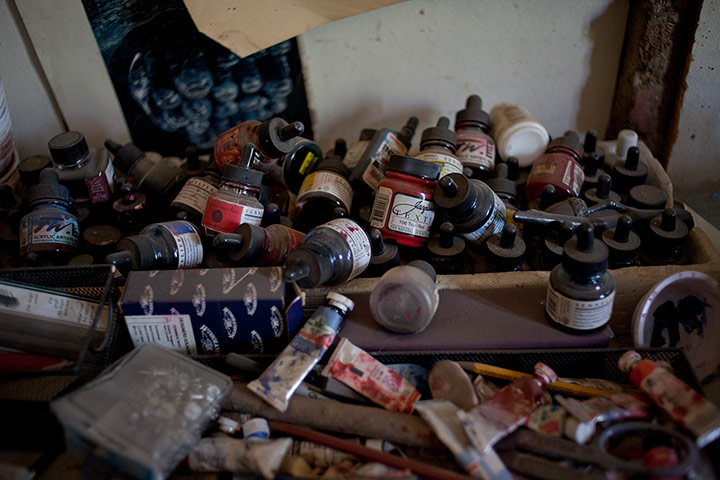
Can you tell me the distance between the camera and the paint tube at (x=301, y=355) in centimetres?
86

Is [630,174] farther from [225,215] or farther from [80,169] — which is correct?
[80,169]

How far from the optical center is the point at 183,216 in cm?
113

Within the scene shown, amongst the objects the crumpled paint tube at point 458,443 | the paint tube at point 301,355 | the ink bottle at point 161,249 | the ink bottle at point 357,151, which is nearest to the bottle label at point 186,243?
the ink bottle at point 161,249

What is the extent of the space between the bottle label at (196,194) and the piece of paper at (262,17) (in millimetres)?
382

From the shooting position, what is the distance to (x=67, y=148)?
46.2 inches

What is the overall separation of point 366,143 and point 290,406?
0.71 m

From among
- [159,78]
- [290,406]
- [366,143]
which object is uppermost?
[159,78]

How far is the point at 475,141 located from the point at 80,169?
888mm

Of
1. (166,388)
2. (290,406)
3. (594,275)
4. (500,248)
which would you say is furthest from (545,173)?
(166,388)

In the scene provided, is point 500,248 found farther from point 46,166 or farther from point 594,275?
point 46,166

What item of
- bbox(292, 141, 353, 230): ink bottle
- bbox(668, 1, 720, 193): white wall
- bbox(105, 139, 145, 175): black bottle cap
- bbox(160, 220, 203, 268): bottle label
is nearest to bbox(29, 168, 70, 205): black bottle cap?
bbox(105, 139, 145, 175): black bottle cap

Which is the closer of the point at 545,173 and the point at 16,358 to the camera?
the point at 16,358

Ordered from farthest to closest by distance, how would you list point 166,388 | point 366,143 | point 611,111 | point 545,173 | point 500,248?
1. point 611,111
2. point 366,143
3. point 545,173
4. point 500,248
5. point 166,388

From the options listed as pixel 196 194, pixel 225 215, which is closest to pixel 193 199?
pixel 196 194
